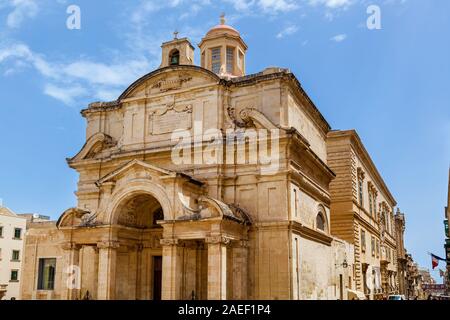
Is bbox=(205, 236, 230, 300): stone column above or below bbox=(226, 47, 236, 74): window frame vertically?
below

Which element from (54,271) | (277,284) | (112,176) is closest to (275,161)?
(277,284)

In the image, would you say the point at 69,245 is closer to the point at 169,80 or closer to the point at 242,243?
the point at 242,243

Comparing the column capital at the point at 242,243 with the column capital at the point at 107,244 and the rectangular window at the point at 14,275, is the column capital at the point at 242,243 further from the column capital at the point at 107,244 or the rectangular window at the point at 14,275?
the rectangular window at the point at 14,275

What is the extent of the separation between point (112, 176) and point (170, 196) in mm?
3672

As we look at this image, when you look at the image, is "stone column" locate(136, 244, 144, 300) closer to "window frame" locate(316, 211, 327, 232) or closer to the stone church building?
the stone church building

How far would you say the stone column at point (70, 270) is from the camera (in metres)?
24.9

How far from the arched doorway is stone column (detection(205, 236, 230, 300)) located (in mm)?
5373

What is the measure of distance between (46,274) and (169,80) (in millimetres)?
13475

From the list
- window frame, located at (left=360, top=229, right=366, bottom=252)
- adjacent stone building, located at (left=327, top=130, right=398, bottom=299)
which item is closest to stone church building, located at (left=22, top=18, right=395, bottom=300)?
adjacent stone building, located at (left=327, top=130, right=398, bottom=299)

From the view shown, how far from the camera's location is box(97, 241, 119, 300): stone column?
2372cm

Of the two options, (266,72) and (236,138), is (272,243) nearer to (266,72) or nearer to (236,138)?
(236,138)

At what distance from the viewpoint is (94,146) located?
97.7 ft

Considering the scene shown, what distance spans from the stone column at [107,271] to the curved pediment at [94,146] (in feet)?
24.2

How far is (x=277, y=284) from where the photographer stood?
2303cm
